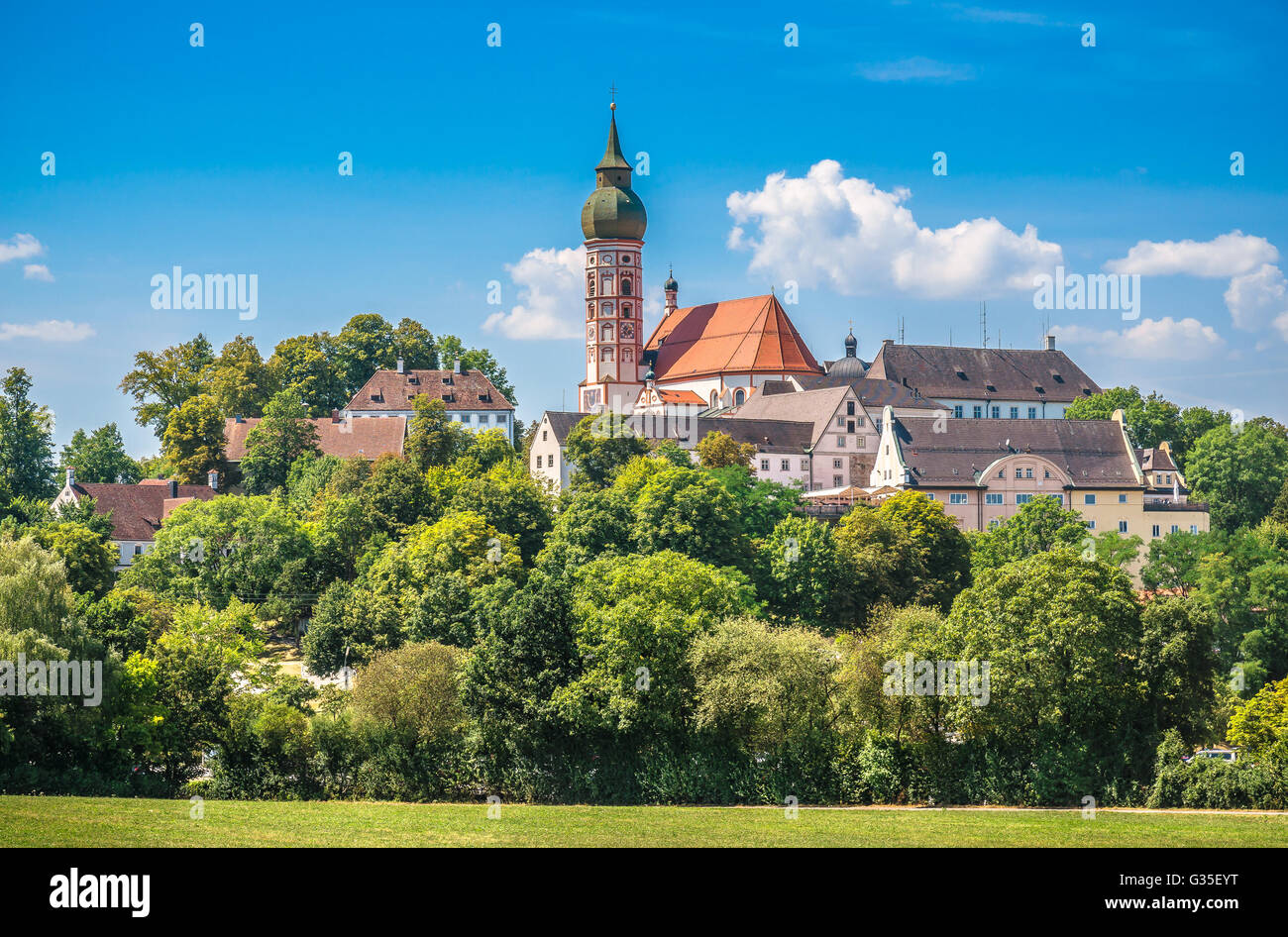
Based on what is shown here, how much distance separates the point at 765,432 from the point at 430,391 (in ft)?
87.8

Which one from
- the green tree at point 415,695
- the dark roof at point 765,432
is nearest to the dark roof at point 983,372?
the dark roof at point 765,432

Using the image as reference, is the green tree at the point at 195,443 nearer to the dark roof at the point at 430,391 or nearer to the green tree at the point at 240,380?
the green tree at the point at 240,380

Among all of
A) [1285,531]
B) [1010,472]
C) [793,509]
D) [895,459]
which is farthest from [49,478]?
[1285,531]

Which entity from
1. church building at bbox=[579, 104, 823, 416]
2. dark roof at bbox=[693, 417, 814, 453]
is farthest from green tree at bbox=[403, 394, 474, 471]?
church building at bbox=[579, 104, 823, 416]

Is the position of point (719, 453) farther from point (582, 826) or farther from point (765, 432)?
point (582, 826)

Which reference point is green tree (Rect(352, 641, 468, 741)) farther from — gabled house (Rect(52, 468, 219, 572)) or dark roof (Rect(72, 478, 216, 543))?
dark roof (Rect(72, 478, 216, 543))

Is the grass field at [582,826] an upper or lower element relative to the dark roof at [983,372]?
lower

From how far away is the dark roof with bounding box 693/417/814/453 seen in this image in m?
84.1

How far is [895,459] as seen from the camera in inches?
3140

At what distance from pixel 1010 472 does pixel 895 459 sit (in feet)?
19.3

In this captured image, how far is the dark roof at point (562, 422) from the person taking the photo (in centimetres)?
8169

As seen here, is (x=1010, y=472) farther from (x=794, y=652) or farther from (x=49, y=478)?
(x=49, y=478)

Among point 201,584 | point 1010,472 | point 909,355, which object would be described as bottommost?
point 201,584

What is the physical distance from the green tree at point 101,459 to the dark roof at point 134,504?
9.84 metres
